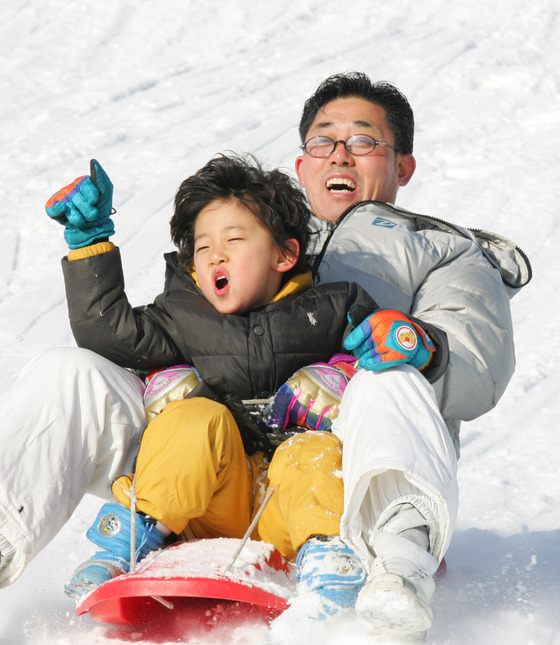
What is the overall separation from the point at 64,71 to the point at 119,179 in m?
2.10

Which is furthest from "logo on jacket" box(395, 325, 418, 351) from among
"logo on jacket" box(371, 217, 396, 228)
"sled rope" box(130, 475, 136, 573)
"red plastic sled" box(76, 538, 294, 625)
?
"logo on jacket" box(371, 217, 396, 228)

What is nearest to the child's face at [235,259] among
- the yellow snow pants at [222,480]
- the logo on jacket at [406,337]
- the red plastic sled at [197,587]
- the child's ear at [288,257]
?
the child's ear at [288,257]

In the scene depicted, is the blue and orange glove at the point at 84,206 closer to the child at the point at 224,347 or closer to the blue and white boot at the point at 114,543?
the child at the point at 224,347

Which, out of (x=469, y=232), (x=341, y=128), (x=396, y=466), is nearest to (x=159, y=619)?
(x=396, y=466)

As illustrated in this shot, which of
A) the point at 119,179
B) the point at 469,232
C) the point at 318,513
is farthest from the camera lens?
the point at 119,179

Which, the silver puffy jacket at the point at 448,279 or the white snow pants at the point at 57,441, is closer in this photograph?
the white snow pants at the point at 57,441

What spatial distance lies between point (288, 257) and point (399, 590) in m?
1.06

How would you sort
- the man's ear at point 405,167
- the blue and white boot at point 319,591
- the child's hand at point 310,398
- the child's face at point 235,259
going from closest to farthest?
the blue and white boot at point 319,591, the child's hand at point 310,398, the child's face at point 235,259, the man's ear at point 405,167

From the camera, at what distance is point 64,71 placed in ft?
25.0

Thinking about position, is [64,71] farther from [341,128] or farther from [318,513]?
[318,513]

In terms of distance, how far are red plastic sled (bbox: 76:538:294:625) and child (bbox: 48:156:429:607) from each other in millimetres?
59

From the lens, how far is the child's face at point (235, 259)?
7.64 ft

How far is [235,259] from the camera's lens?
234cm

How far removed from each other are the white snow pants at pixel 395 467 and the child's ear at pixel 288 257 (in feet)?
1.92
